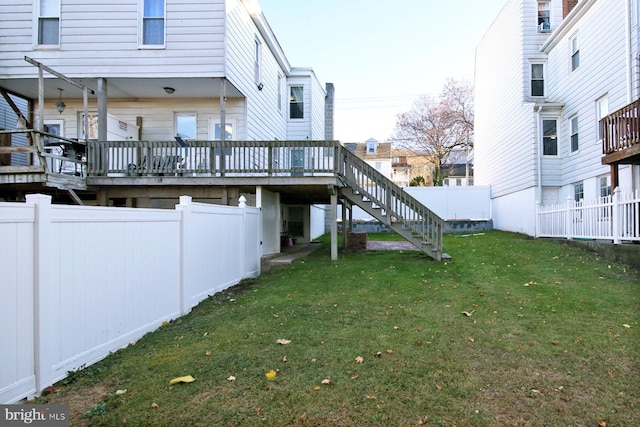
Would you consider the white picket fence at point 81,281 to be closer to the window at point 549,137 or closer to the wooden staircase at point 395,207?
the wooden staircase at point 395,207

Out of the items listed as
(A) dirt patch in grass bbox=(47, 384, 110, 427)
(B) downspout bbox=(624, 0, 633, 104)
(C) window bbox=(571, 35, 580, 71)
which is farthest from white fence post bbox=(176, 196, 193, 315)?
(C) window bbox=(571, 35, 580, 71)

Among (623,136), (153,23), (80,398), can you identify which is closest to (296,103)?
(153,23)

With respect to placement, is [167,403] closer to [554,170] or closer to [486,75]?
[554,170]

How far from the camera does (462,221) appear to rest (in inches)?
771

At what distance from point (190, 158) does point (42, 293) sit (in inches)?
272

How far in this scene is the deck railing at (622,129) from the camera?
8.79m

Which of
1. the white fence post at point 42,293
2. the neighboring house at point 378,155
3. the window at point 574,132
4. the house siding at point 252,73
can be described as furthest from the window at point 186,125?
the neighboring house at point 378,155

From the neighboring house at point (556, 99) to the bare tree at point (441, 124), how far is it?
12.1 m

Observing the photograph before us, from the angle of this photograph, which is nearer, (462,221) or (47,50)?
(47,50)

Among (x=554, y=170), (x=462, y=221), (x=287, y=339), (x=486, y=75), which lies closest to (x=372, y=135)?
(x=486, y=75)

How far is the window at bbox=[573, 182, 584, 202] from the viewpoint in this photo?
13.5 m

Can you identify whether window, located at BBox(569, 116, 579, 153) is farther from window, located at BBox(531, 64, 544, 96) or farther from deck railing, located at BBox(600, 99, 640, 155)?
A: deck railing, located at BBox(600, 99, 640, 155)

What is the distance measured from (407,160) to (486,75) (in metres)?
26.6

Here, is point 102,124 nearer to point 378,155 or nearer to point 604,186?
point 604,186
